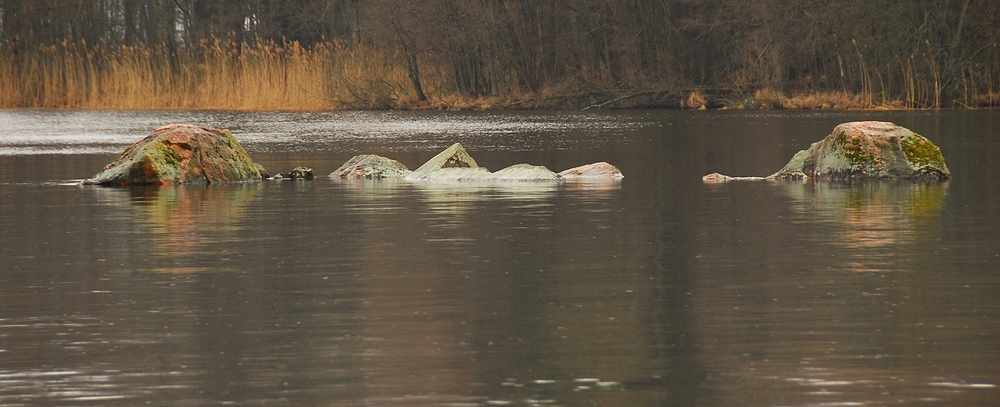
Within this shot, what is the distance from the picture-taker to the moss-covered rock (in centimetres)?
1642

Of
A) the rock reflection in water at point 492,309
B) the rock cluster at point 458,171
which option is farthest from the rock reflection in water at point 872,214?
the rock cluster at point 458,171

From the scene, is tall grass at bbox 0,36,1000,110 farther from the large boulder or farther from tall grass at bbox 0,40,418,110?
the large boulder

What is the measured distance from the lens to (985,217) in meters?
11.4

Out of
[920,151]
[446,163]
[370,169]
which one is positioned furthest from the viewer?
[370,169]

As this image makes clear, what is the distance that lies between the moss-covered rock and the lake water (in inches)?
37.7

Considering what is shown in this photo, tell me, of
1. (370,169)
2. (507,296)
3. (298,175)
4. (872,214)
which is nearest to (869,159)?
(872,214)

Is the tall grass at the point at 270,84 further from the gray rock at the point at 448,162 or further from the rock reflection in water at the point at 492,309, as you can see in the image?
the rock reflection in water at the point at 492,309

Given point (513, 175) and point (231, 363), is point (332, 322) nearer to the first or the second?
point (231, 363)

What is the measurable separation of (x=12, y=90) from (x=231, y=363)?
4422 centimetres

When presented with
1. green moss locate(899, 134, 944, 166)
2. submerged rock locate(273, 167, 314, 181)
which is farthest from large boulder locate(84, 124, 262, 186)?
green moss locate(899, 134, 944, 166)

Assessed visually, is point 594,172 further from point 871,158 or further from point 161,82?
point 161,82

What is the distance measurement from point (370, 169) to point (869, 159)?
6431mm

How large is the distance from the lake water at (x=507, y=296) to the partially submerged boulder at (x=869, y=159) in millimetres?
955

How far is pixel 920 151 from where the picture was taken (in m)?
16.6
